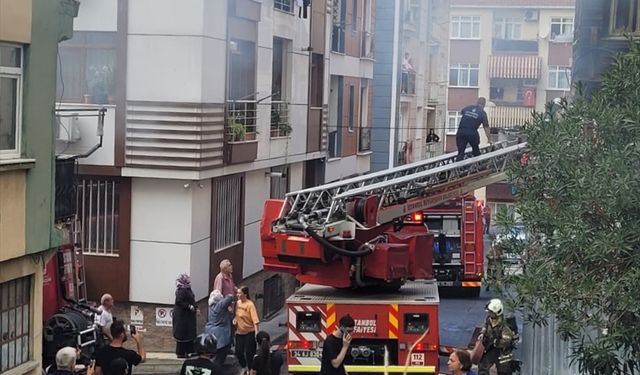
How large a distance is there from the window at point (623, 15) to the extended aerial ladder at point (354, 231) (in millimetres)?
2001

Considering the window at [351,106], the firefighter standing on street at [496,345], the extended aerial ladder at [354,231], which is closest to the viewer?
the firefighter standing on street at [496,345]

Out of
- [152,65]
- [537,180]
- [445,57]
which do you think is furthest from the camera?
[445,57]

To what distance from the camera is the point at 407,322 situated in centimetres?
1282

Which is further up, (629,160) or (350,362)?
(629,160)

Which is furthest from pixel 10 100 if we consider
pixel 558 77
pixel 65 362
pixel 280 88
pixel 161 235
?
pixel 558 77

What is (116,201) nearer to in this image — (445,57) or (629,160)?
(629,160)

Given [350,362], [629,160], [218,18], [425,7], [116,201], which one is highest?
[425,7]

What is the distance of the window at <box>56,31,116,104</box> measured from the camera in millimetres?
15578

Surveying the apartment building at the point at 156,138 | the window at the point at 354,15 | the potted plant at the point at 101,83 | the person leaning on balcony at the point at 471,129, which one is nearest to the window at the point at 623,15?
the person leaning on balcony at the point at 471,129

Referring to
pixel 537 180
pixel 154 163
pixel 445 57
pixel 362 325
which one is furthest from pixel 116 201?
pixel 445 57

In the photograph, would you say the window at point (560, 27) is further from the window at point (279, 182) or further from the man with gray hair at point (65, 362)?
the man with gray hair at point (65, 362)

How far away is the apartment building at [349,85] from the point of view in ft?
80.3

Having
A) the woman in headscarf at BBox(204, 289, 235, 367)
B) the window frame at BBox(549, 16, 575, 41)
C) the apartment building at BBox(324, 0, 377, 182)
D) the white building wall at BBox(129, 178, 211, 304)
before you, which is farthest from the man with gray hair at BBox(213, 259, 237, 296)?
the window frame at BBox(549, 16, 575, 41)

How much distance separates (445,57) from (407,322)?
3055 cm
